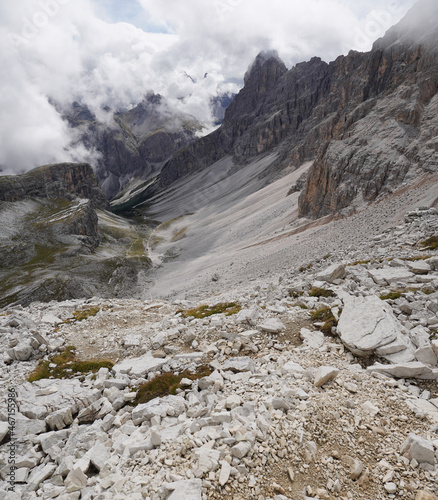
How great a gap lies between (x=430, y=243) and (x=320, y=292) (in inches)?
521

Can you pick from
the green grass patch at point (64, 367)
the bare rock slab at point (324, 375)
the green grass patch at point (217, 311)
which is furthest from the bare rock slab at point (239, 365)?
the green grass patch at point (64, 367)

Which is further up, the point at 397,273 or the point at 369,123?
the point at 369,123

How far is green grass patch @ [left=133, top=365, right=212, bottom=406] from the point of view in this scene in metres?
10.2

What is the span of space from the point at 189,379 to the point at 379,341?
7.40m

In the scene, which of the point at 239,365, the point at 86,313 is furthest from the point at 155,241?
the point at 239,365

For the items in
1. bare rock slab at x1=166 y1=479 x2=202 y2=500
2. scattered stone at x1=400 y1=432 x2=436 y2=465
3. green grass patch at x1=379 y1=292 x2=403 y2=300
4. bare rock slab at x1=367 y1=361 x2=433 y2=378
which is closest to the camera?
bare rock slab at x1=166 y1=479 x2=202 y2=500

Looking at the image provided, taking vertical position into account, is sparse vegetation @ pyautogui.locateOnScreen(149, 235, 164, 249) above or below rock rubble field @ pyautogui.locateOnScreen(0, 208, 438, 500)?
above

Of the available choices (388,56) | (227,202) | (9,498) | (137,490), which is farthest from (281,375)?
(227,202)

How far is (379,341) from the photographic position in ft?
34.1

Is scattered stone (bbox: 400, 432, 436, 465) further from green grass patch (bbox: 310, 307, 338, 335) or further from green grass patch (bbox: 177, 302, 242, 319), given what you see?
green grass patch (bbox: 177, 302, 242, 319)

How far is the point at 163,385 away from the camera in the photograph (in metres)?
10.7

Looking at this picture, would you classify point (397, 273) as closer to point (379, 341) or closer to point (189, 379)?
point (379, 341)

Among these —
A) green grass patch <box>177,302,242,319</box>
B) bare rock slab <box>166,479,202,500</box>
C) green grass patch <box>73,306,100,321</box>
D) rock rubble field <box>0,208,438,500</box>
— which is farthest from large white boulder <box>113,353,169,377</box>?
green grass patch <box>73,306,100,321</box>

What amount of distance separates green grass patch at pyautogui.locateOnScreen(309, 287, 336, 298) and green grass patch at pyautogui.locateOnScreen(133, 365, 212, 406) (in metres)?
8.88
